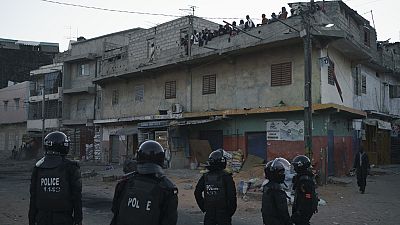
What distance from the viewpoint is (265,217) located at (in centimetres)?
489

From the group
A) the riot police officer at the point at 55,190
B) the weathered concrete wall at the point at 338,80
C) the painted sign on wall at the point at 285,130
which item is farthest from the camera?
the weathered concrete wall at the point at 338,80

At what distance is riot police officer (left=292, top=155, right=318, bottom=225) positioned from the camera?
5.44m

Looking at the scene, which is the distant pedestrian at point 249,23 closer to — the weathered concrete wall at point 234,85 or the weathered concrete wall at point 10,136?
the weathered concrete wall at point 234,85

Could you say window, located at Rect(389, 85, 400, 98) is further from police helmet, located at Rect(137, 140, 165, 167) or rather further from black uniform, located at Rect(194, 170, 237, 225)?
police helmet, located at Rect(137, 140, 165, 167)

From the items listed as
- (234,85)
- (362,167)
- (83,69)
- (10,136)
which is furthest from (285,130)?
(10,136)

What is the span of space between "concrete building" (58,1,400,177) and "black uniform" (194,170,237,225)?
40.3 feet

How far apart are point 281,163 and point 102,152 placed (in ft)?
89.8

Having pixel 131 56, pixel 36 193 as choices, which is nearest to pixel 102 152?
pixel 131 56

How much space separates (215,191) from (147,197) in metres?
2.41

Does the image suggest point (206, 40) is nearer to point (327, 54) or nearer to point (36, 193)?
point (327, 54)

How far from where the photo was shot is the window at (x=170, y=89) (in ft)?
80.7

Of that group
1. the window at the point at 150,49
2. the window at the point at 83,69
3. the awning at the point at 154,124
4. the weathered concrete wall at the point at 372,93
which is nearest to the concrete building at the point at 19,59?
the window at the point at 83,69

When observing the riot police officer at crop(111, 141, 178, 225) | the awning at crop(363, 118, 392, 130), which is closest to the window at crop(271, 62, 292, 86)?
the awning at crop(363, 118, 392, 130)

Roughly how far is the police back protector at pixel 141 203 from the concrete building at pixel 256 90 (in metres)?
14.5
